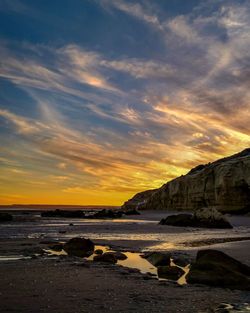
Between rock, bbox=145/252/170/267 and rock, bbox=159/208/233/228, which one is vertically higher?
rock, bbox=159/208/233/228

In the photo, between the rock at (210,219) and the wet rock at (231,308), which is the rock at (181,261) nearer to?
the wet rock at (231,308)

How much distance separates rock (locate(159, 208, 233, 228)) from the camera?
3919 centimetres

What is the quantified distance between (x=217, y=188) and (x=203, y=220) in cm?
3674

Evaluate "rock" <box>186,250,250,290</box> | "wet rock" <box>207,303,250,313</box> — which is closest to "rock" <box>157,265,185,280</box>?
"rock" <box>186,250,250,290</box>

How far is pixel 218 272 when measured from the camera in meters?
10.4

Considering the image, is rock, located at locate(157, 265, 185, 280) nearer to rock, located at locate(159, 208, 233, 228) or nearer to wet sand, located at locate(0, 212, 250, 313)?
wet sand, located at locate(0, 212, 250, 313)

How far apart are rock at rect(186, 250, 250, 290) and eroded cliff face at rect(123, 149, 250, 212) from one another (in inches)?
2424

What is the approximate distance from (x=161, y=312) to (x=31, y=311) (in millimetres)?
2448

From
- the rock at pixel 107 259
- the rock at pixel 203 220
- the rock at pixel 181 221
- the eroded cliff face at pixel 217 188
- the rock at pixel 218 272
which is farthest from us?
the eroded cliff face at pixel 217 188

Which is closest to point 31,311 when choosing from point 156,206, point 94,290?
point 94,290

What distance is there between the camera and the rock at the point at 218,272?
9.92 metres

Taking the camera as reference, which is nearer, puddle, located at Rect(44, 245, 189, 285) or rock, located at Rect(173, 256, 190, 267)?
puddle, located at Rect(44, 245, 189, 285)

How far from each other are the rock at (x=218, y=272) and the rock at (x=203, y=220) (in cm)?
2853

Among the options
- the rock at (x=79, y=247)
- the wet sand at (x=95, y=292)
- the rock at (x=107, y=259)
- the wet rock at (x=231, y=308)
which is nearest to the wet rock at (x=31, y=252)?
the rock at (x=79, y=247)
